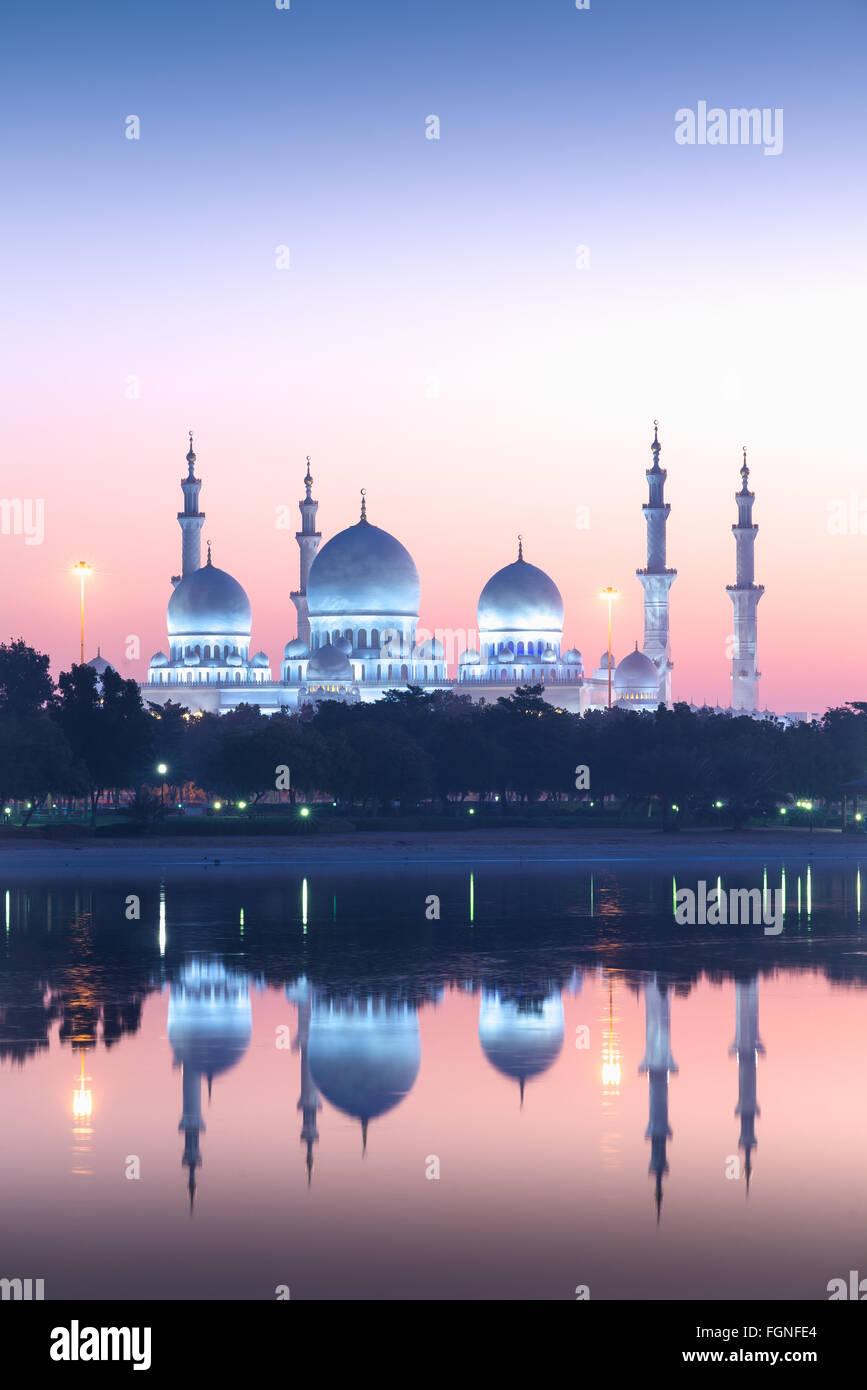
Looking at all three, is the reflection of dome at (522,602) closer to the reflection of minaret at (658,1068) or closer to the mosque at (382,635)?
the mosque at (382,635)

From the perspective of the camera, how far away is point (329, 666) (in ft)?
375

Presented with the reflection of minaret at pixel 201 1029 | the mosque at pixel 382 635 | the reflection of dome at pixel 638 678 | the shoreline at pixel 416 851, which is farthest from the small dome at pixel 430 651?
the reflection of minaret at pixel 201 1029

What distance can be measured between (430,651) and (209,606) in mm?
15069

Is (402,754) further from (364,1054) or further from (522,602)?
(364,1054)

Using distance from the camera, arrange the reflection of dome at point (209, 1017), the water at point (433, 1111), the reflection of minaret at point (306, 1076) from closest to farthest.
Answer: the water at point (433, 1111), the reflection of minaret at point (306, 1076), the reflection of dome at point (209, 1017)

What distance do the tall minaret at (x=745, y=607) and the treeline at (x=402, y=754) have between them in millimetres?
29020

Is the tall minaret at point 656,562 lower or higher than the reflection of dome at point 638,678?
higher

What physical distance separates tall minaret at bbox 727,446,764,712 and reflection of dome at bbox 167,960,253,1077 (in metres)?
92.7

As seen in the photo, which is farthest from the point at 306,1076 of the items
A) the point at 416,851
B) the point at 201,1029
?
the point at 416,851

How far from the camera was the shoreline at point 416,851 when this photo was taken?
186 ft

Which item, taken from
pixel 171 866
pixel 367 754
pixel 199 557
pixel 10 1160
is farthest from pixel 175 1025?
pixel 199 557

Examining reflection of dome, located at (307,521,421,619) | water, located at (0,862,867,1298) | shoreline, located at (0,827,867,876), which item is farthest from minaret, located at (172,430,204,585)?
water, located at (0,862,867,1298)

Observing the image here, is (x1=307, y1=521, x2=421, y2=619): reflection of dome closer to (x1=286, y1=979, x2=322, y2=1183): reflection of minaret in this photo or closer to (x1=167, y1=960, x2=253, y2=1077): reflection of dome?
(x1=167, y1=960, x2=253, y2=1077): reflection of dome

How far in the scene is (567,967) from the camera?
30.6 meters
